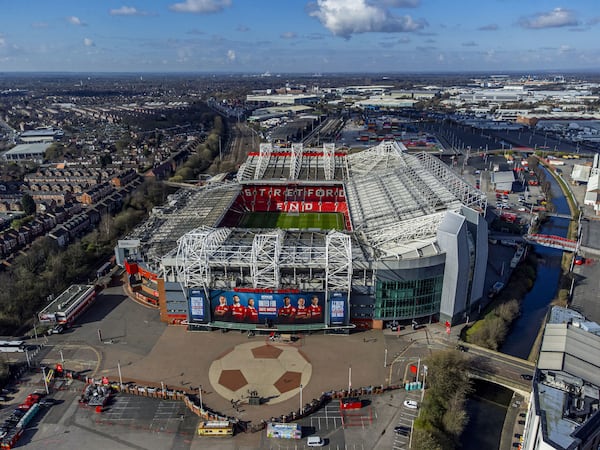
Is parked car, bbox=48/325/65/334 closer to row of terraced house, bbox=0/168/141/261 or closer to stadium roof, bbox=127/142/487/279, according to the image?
stadium roof, bbox=127/142/487/279

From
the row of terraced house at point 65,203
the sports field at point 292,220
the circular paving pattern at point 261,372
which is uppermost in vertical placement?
Result: the row of terraced house at point 65,203

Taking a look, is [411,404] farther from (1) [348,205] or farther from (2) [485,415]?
(1) [348,205]

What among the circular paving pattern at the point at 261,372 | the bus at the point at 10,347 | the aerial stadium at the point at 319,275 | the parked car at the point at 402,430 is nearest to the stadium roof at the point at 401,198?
the aerial stadium at the point at 319,275

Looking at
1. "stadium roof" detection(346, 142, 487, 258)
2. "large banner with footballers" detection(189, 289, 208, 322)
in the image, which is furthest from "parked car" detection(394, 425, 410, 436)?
"large banner with footballers" detection(189, 289, 208, 322)

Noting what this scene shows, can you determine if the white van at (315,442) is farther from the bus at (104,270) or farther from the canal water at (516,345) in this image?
the bus at (104,270)

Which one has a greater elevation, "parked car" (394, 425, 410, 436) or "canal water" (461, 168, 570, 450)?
"parked car" (394, 425, 410, 436)

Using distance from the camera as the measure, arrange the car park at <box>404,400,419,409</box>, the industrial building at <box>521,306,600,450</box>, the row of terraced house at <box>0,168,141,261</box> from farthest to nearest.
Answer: the row of terraced house at <box>0,168,141,261</box> → the car park at <box>404,400,419,409</box> → the industrial building at <box>521,306,600,450</box>

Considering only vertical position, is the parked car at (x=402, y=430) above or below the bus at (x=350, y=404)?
below
